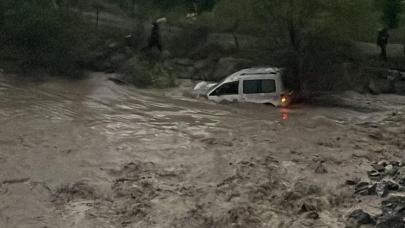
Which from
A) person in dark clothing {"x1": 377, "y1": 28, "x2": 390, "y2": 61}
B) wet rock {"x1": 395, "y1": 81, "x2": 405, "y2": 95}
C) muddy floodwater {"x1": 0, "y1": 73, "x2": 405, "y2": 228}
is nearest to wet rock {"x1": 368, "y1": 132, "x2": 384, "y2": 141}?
muddy floodwater {"x1": 0, "y1": 73, "x2": 405, "y2": 228}

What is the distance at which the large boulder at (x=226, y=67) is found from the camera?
22.9 metres

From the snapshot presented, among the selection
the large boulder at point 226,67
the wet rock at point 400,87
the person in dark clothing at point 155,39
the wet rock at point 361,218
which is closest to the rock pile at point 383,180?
the wet rock at point 361,218

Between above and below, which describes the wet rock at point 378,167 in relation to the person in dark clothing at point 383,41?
below

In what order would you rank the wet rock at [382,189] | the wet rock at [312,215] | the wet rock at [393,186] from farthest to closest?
the wet rock at [393,186]
the wet rock at [382,189]
the wet rock at [312,215]

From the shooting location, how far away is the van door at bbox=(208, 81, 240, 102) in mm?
16891

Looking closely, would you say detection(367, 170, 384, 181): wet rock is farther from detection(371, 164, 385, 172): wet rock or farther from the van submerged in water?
the van submerged in water

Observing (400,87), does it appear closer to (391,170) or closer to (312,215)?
(391,170)

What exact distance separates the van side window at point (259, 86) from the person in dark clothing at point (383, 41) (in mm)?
8931

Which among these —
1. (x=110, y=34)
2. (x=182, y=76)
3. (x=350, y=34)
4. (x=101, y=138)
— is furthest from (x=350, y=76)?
(x=110, y=34)

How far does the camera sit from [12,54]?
21188mm

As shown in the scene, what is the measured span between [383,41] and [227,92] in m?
10.1

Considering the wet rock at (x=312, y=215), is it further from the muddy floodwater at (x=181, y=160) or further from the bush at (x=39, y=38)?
the bush at (x=39, y=38)

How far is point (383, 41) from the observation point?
23562mm

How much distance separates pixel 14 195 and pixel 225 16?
14.2 meters
